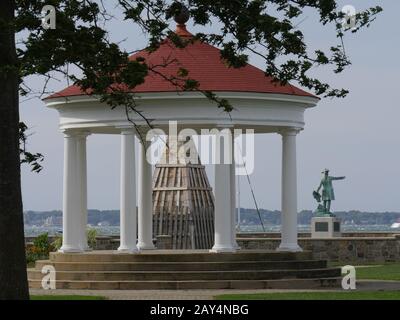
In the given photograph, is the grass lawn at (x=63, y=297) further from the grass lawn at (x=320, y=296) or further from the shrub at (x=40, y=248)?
the shrub at (x=40, y=248)

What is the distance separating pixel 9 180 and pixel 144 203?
16.8 m

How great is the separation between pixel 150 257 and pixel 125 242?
1.29 m

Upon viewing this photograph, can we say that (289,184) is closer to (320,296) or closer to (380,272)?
(320,296)

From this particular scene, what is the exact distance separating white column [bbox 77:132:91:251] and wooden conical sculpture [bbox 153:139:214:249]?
7.46 m

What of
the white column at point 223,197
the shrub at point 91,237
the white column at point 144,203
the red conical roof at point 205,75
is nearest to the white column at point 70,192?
the red conical roof at point 205,75

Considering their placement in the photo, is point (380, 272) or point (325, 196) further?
point (325, 196)

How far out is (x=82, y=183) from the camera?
1453 inches

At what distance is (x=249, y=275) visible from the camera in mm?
33031

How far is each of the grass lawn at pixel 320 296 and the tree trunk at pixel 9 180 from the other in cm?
728

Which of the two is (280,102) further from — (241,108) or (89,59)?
(89,59)

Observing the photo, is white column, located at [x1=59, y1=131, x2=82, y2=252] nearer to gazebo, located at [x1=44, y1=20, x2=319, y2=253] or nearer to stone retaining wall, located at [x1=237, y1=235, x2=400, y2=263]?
A: gazebo, located at [x1=44, y1=20, x2=319, y2=253]

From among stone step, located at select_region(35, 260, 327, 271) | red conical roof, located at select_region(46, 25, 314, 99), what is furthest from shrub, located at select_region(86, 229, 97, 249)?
stone step, located at select_region(35, 260, 327, 271)

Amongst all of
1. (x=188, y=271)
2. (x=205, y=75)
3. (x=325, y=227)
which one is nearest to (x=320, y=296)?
(x=188, y=271)

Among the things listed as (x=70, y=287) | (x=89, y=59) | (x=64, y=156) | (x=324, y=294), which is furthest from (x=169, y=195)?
(x=89, y=59)
